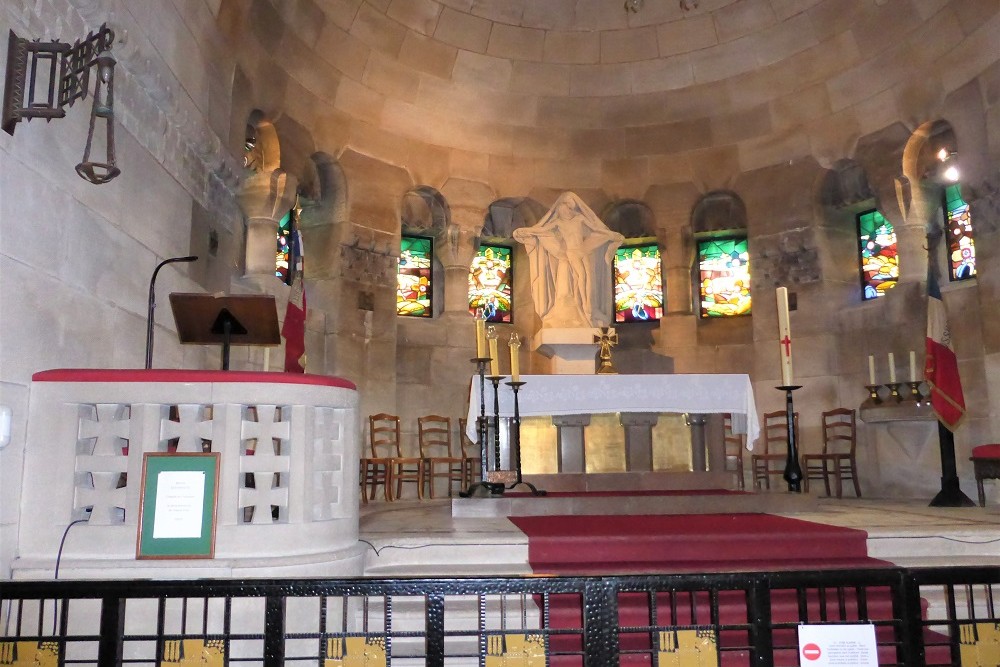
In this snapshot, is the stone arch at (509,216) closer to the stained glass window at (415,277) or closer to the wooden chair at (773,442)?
the stained glass window at (415,277)

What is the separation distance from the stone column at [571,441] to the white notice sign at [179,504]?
400 cm

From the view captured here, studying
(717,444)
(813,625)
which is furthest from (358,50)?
(813,625)

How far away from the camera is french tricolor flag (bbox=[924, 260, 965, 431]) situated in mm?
7453

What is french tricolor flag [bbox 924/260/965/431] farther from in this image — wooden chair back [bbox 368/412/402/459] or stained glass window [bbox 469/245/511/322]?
stained glass window [bbox 469/245/511/322]

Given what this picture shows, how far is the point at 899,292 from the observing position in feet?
31.8

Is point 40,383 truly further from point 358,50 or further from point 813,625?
point 358,50

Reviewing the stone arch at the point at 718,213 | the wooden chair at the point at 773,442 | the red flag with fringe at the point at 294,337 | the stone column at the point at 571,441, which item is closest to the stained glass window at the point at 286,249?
the red flag with fringe at the point at 294,337

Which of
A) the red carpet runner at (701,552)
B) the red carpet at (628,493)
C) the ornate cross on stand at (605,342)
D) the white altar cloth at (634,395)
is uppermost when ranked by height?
the ornate cross on stand at (605,342)

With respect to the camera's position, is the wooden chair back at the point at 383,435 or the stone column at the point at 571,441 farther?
the wooden chair back at the point at 383,435

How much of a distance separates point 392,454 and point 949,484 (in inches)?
251

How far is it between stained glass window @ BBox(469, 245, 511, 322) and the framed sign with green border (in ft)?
27.5

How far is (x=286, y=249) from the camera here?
9891 mm

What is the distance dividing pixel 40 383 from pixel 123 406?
37 centimetres

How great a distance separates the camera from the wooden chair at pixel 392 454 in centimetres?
888
